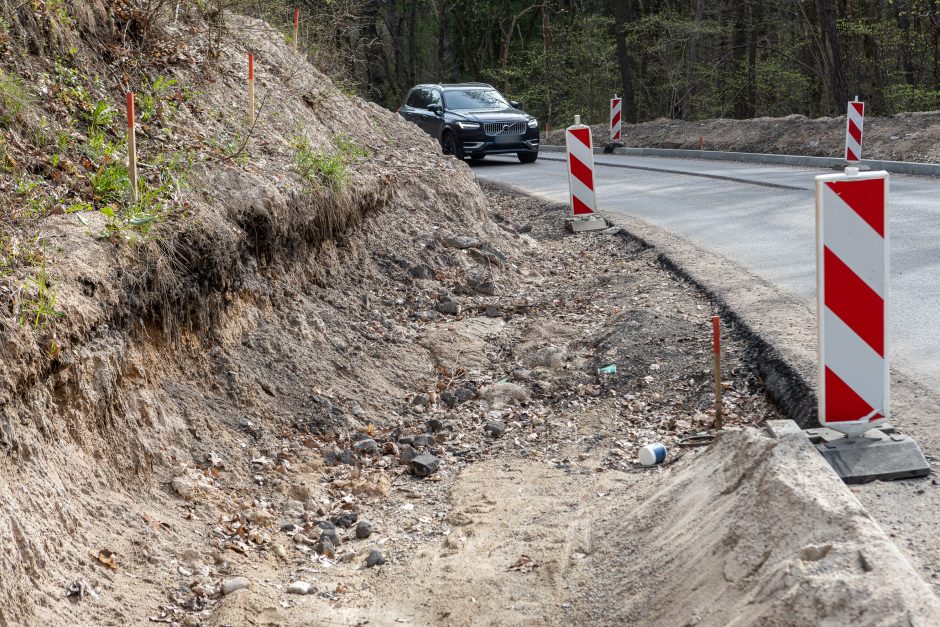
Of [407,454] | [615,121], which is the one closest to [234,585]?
[407,454]

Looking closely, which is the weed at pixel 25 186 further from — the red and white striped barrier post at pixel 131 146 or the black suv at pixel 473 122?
the black suv at pixel 473 122

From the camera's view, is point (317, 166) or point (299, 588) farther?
point (317, 166)

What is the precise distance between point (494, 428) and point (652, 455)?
1.22 metres

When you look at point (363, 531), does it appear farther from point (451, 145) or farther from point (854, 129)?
point (451, 145)

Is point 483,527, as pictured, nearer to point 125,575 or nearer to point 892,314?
point 125,575

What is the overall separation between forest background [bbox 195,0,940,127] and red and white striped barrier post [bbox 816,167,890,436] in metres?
12.2

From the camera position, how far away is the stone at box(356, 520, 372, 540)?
4.61m

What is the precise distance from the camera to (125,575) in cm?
386

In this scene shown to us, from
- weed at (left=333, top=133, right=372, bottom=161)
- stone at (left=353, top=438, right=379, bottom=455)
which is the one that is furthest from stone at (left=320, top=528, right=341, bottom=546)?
weed at (left=333, top=133, right=372, bottom=161)

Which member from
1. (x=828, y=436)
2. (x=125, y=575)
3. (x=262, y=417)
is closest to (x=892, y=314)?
(x=828, y=436)

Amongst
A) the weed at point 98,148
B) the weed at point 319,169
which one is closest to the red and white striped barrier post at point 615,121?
the weed at point 319,169

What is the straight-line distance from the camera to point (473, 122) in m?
20.0

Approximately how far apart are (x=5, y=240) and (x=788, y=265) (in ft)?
22.8

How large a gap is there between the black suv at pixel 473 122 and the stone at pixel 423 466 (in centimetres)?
1526
